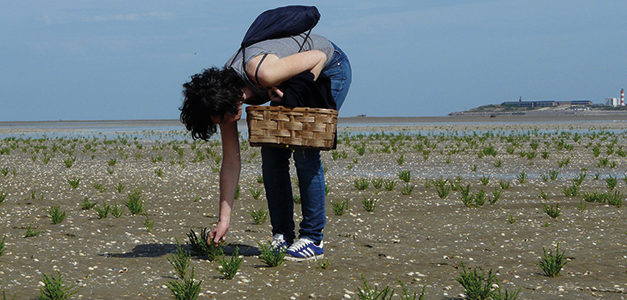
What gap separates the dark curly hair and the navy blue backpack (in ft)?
1.03

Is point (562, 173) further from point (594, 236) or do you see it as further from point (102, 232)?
point (102, 232)

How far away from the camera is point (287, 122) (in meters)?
5.23

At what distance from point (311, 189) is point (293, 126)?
0.71 m

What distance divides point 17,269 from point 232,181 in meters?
1.85

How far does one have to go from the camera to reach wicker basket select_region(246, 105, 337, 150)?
5.20m

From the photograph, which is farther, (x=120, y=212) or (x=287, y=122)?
(x=120, y=212)

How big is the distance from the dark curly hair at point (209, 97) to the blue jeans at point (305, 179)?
0.69 meters

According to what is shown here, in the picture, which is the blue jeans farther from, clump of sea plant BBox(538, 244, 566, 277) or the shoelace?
clump of sea plant BBox(538, 244, 566, 277)

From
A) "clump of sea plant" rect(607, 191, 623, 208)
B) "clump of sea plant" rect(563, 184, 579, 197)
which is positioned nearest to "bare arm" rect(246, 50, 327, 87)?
"clump of sea plant" rect(607, 191, 623, 208)

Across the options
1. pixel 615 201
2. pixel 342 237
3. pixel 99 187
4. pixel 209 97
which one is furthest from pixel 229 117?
pixel 99 187

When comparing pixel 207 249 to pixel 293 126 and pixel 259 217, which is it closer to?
pixel 293 126

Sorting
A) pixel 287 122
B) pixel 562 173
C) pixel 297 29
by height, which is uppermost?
pixel 297 29

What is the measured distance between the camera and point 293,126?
5223 millimetres

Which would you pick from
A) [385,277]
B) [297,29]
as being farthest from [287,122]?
[385,277]
